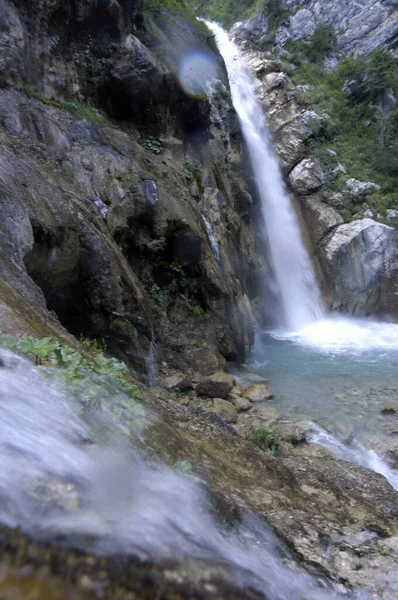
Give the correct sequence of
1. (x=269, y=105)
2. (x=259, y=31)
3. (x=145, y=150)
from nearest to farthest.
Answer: (x=145, y=150) < (x=269, y=105) < (x=259, y=31)

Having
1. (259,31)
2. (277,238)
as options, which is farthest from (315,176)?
(259,31)

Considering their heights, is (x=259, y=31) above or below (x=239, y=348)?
above

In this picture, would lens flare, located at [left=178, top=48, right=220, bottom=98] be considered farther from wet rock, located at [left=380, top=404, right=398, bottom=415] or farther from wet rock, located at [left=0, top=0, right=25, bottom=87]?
wet rock, located at [left=380, top=404, right=398, bottom=415]

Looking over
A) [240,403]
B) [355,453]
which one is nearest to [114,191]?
[240,403]

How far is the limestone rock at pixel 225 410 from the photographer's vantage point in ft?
23.0

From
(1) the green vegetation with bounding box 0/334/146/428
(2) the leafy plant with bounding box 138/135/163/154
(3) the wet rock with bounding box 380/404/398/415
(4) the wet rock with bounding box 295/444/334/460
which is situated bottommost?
(3) the wet rock with bounding box 380/404/398/415

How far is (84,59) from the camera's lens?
9594 millimetres

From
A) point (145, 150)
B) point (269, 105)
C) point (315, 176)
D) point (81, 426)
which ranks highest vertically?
point (269, 105)

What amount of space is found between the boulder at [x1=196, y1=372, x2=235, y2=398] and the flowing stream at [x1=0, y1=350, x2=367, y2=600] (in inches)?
197

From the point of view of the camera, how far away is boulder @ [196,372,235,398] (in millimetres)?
7812

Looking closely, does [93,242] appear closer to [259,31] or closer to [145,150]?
[145,150]

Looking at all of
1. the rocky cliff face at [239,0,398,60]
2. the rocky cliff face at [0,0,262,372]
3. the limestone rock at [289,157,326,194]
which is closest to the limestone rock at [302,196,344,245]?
the limestone rock at [289,157,326,194]

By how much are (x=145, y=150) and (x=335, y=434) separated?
24.7 ft

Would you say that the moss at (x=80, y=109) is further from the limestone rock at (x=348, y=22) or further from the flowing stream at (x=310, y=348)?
the limestone rock at (x=348, y=22)
